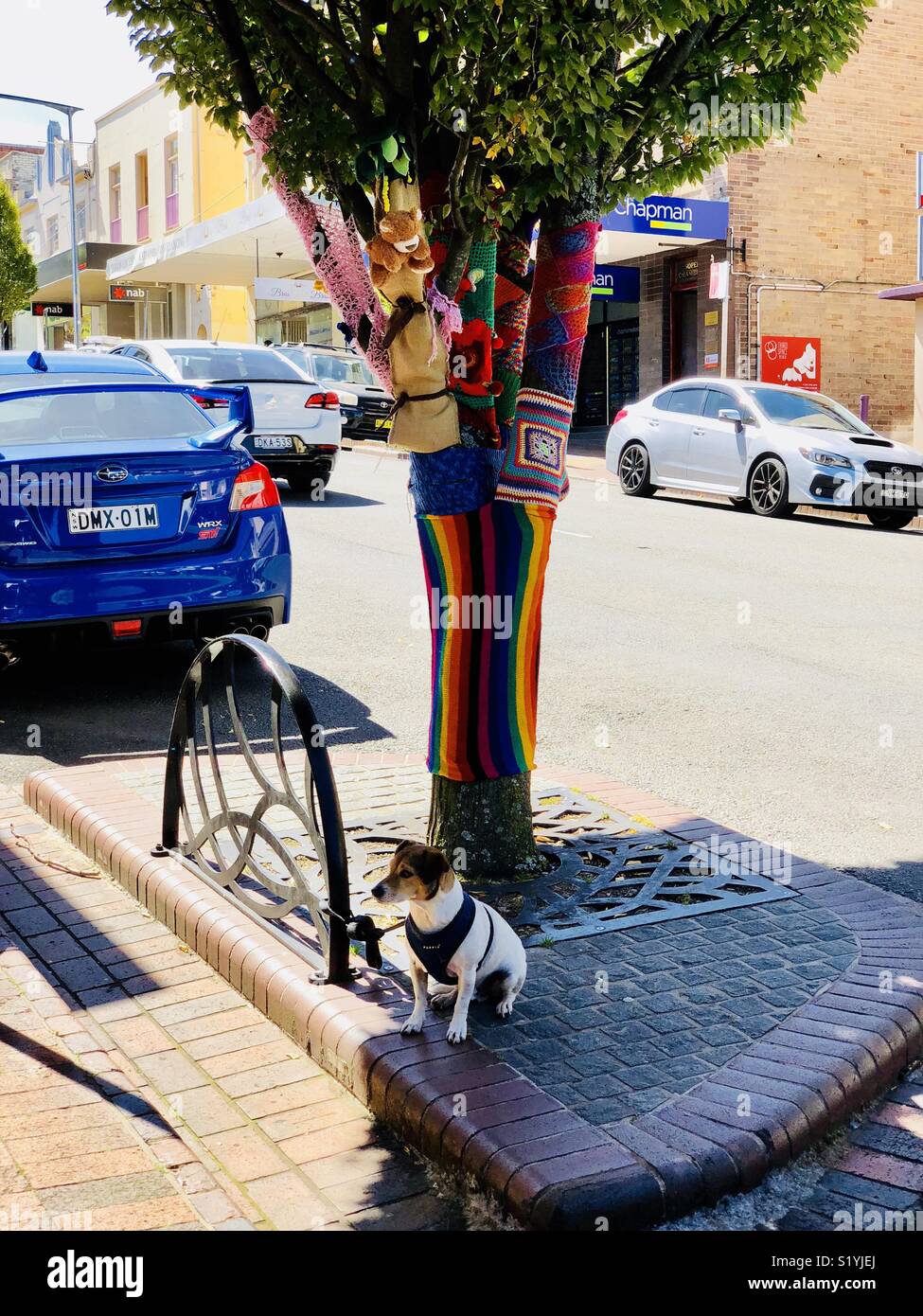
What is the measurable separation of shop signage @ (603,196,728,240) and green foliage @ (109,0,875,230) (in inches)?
730

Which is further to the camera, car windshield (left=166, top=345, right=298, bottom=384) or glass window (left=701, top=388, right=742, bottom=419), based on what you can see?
glass window (left=701, top=388, right=742, bottom=419)

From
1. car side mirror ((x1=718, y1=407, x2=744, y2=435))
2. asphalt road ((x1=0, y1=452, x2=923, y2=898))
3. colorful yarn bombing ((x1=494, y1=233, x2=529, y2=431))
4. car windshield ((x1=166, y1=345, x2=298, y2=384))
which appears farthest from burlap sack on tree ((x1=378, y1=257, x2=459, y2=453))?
car side mirror ((x1=718, y1=407, x2=744, y2=435))

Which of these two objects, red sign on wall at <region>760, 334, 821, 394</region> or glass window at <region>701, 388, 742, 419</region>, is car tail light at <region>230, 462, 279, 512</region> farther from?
red sign on wall at <region>760, 334, 821, 394</region>

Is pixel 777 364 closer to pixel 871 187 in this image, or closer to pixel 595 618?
pixel 871 187

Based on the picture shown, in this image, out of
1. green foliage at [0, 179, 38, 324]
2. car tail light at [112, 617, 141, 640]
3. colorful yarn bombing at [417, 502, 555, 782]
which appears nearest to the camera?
colorful yarn bombing at [417, 502, 555, 782]

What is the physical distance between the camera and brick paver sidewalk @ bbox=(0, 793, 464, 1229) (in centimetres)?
303

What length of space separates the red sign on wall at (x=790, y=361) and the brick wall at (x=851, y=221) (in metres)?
0.24

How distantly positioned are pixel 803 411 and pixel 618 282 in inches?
434

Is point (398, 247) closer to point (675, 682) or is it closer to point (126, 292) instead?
point (675, 682)

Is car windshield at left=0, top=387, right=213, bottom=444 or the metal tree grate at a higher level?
car windshield at left=0, top=387, right=213, bottom=444

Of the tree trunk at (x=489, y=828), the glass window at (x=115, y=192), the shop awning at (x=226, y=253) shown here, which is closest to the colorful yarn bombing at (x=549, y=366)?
the tree trunk at (x=489, y=828)

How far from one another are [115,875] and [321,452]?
11.4m
